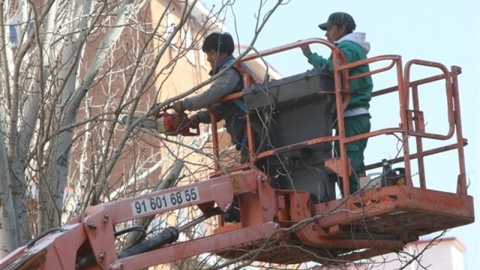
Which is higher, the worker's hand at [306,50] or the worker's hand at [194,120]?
the worker's hand at [306,50]

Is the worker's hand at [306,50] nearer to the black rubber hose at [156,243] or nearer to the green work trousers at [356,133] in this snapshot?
the green work trousers at [356,133]

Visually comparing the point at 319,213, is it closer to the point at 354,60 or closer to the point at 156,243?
the point at 354,60

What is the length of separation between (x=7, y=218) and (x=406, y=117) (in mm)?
3188

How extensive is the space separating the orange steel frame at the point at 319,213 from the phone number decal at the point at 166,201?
24 millimetres

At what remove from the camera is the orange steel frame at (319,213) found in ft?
32.9

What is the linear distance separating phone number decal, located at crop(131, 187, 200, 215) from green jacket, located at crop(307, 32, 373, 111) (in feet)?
5.58

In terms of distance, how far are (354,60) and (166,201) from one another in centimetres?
212

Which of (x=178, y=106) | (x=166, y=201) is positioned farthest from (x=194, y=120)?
(x=166, y=201)

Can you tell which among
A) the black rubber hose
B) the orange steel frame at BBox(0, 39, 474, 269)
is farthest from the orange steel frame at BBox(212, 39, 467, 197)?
the black rubber hose

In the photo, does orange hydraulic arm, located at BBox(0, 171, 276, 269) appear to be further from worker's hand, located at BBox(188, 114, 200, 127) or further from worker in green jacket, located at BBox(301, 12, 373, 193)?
worker's hand, located at BBox(188, 114, 200, 127)

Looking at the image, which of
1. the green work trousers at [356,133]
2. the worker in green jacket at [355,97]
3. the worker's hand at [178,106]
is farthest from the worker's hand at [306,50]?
the worker's hand at [178,106]

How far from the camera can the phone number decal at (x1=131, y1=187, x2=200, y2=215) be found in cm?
1013

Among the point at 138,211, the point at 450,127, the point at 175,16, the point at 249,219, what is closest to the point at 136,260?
the point at 138,211

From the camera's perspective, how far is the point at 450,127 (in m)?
11.7
